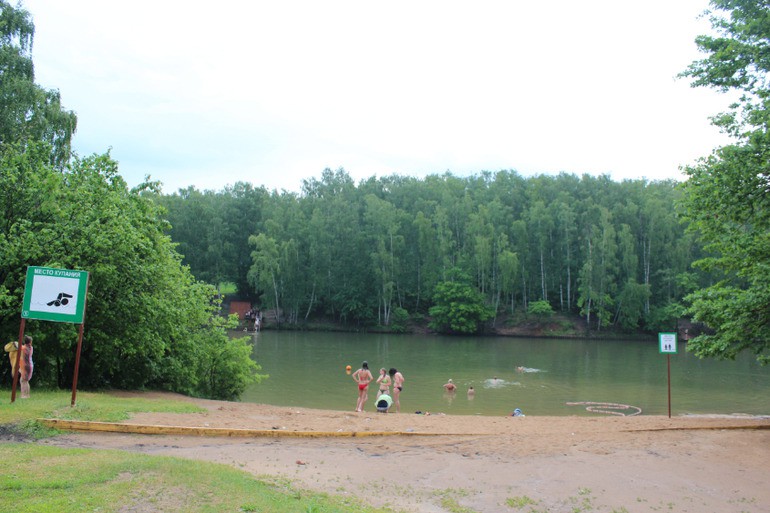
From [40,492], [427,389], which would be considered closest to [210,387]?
[427,389]

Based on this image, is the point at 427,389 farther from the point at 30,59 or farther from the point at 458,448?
the point at 30,59

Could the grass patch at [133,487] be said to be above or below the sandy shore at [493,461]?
above

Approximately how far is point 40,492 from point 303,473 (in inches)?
144

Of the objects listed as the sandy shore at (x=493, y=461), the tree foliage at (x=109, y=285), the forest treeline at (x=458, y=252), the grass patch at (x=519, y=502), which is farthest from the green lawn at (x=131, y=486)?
the forest treeline at (x=458, y=252)

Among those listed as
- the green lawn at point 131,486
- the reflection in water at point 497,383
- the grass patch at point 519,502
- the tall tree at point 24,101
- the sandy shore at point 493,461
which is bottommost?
the reflection in water at point 497,383

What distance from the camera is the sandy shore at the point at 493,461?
886 centimetres

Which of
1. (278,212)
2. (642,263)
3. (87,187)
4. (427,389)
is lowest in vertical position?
(427,389)

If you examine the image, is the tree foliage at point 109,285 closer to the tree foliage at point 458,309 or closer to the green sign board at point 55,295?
the green sign board at point 55,295

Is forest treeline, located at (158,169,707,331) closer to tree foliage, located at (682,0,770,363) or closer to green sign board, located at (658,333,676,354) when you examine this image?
green sign board, located at (658,333,676,354)

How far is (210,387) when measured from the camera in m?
21.4

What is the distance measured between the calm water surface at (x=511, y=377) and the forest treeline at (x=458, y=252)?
14.9 meters

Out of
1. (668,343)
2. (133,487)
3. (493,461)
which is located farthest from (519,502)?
(668,343)

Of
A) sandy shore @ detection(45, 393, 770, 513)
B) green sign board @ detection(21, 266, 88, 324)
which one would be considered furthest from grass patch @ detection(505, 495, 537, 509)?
green sign board @ detection(21, 266, 88, 324)

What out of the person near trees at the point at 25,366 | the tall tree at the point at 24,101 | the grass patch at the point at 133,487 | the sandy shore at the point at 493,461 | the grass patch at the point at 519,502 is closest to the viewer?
the grass patch at the point at 133,487
